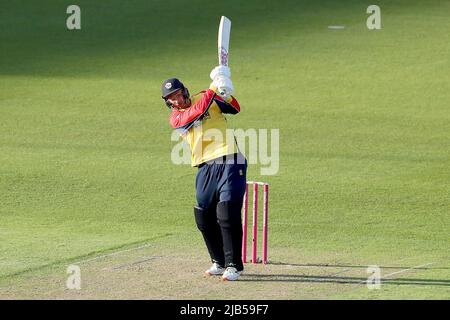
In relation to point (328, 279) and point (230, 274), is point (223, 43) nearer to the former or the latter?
point (230, 274)

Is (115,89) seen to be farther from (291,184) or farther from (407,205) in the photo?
(407,205)

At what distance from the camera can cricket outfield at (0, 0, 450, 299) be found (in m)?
12.0

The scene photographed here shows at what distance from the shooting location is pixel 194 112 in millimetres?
11469

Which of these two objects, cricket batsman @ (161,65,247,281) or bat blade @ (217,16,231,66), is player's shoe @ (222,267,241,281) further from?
bat blade @ (217,16,231,66)

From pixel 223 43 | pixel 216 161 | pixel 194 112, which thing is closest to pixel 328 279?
pixel 216 161

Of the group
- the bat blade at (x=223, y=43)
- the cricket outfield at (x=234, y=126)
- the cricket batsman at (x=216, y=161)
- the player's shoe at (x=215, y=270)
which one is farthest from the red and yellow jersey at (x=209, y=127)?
the cricket outfield at (x=234, y=126)

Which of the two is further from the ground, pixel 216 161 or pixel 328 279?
pixel 216 161

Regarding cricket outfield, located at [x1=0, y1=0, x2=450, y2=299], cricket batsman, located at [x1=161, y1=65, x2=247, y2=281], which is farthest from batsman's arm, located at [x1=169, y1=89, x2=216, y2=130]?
cricket outfield, located at [x1=0, y1=0, x2=450, y2=299]

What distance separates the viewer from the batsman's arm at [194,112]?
37.6ft

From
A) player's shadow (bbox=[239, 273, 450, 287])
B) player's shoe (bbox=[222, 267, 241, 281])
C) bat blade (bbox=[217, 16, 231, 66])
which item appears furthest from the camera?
bat blade (bbox=[217, 16, 231, 66])

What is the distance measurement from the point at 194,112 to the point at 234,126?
7.97 meters

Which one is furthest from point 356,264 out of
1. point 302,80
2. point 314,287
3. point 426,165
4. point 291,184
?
point 302,80

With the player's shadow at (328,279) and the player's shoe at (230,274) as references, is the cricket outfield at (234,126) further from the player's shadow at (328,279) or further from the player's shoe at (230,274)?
the player's shoe at (230,274)

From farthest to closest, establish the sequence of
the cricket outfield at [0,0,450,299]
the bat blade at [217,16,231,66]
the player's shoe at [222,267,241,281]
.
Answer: the bat blade at [217,16,231,66], the cricket outfield at [0,0,450,299], the player's shoe at [222,267,241,281]
